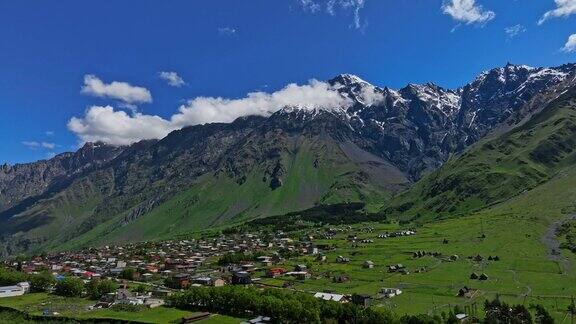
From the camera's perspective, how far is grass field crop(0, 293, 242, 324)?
113 m

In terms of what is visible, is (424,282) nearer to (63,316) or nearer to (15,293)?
(63,316)

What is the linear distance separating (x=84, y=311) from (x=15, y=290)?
117 ft

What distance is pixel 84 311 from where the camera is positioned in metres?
123

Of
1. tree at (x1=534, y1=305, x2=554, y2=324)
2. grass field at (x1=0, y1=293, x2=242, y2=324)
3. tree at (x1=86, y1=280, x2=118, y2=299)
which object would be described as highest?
tree at (x1=86, y1=280, x2=118, y2=299)

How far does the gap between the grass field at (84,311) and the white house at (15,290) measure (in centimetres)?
462

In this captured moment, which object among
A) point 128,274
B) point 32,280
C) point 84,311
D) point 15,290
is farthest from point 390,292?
point 32,280

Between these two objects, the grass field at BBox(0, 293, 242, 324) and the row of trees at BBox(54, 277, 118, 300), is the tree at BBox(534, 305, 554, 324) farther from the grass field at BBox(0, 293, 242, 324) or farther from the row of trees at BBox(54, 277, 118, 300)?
the row of trees at BBox(54, 277, 118, 300)

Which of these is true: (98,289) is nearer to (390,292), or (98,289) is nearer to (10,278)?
(10,278)

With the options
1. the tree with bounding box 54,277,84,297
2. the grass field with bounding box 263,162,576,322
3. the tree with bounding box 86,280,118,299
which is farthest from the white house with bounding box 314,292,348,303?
the tree with bounding box 54,277,84,297

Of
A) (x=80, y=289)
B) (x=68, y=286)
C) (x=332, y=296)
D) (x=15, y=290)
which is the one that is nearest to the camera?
(x=332, y=296)

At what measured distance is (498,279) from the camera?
146 meters

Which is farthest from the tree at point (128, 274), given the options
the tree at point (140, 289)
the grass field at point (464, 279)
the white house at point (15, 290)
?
the grass field at point (464, 279)

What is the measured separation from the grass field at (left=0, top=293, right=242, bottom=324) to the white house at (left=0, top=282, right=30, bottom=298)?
182 inches

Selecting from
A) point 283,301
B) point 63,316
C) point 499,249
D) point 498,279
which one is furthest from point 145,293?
point 499,249
